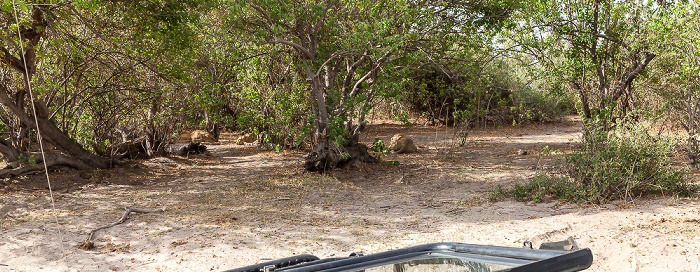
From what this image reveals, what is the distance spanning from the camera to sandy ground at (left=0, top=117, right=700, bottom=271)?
5.04 m

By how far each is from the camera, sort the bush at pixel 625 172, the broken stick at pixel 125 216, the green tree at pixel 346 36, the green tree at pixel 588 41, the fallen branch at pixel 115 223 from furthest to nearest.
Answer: the green tree at pixel 588 41, the green tree at pixel 346 36, the bush at pixel 625 172, the broken stick at pixel 125 216, the fallen branch at pixel 115 223

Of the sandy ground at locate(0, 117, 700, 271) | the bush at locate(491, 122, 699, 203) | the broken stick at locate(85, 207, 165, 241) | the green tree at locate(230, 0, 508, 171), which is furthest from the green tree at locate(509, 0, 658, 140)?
the broken stick at locate(85, 207, 165, 241)

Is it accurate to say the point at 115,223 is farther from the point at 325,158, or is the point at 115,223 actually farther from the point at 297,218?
the point at 325,158

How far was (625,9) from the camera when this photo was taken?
9.67m

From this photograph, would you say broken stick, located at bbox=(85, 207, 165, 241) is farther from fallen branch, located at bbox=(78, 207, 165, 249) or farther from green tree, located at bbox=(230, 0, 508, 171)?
green tree, located at bbox=(230, 0, 508, 171)

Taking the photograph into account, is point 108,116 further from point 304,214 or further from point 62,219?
point 304,214

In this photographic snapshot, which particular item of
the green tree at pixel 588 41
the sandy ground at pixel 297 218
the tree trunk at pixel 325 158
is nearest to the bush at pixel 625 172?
the sandy ground at pixel 297 218

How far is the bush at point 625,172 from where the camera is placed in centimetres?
658

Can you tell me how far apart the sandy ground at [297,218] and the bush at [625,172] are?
0.22 metres

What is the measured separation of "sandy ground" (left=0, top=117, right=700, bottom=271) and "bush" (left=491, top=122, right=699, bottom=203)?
0.72ft

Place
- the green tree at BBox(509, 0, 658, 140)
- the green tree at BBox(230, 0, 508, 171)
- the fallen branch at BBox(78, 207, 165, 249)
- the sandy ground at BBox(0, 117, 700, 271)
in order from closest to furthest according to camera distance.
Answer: the sandy ground at BBox(0, 117, 700, 271), the fallen branch at BBox(78, 207, 165, 249), the green tree at BBox(230, 0, 508, 171), the green tree at BBox(509, 0, 658, 140)

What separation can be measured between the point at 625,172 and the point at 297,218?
14.1 ft

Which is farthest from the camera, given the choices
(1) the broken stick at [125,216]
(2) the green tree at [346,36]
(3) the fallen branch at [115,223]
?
(2) the green tree at [346,36]

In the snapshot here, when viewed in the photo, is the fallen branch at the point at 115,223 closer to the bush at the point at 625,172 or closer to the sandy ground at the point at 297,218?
the sandy ground at the point at 297,218
